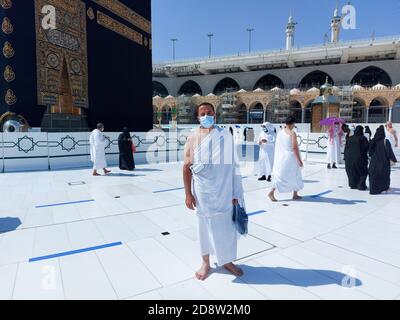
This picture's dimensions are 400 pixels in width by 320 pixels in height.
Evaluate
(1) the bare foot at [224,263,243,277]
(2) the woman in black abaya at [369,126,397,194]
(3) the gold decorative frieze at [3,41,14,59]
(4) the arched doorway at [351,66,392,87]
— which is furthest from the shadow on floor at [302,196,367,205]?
(4) the arched doorway at [351,66,392,87]

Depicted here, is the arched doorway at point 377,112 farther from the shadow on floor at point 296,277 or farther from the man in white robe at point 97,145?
the shadow on floor at point 296,277

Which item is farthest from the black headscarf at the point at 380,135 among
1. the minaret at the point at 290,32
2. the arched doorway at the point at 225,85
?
the minaret at the point at 290,32

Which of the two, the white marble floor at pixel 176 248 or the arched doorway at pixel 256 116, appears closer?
the white marble floor at pixel 176 248

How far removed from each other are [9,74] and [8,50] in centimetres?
80

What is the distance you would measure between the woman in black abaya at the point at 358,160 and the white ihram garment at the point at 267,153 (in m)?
1.50

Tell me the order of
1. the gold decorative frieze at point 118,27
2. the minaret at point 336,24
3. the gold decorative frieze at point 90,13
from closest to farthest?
the gold decorative frieze at point 90,13, the gold decorative frieze at point 118,27, the minaret at point 336,24

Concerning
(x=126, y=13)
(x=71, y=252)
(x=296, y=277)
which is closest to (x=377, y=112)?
(x=126, y=13)

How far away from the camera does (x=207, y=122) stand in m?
2.15

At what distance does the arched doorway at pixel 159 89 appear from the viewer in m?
44.2

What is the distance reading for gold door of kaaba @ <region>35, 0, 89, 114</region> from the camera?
10.7 metres

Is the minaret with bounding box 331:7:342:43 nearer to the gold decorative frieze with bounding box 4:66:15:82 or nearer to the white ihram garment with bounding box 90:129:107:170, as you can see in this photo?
the gold decorative frieze with bounding box 4:66:15:82

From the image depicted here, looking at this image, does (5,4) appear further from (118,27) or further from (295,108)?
(295,108)

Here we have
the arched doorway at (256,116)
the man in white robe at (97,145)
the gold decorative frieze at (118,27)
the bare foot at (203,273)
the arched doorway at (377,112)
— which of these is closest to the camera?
the bare foot at (203,273)

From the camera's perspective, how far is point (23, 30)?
10109 mm
